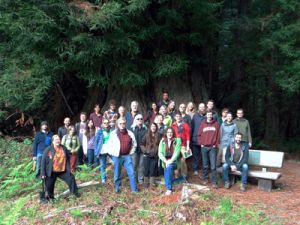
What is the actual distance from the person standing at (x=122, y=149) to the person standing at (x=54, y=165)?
1038 millimetres

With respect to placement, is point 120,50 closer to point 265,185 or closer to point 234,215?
point 265,185

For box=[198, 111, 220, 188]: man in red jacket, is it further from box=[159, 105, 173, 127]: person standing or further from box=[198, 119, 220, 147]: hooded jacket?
box=[159, 105, 173, 127]: person standing

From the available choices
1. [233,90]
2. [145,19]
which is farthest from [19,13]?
[233,90]

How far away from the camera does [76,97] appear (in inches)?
616

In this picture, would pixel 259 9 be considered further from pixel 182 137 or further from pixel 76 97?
pixel 182 137

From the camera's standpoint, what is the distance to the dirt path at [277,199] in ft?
25.5

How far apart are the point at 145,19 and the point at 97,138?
4095 mm

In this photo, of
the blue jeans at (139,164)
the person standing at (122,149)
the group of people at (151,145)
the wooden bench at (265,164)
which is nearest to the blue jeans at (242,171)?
the group of people at (151,145)

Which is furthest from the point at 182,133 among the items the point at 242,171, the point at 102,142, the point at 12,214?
the point at 12,214

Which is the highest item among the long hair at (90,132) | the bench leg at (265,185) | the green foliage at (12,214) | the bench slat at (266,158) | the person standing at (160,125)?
the person standing at (160,125)

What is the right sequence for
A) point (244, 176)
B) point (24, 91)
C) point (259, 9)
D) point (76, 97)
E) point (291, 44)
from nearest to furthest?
point (244, 176) → point (24, 91) → point (291, 44) → point (76, 97) → point (259, 9)

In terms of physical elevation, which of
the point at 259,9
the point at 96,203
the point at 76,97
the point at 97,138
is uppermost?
the point at 259,9

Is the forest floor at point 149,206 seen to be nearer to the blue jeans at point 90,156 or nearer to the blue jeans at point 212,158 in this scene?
the blue jeans at point 212,158

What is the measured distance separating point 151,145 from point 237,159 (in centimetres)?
215
